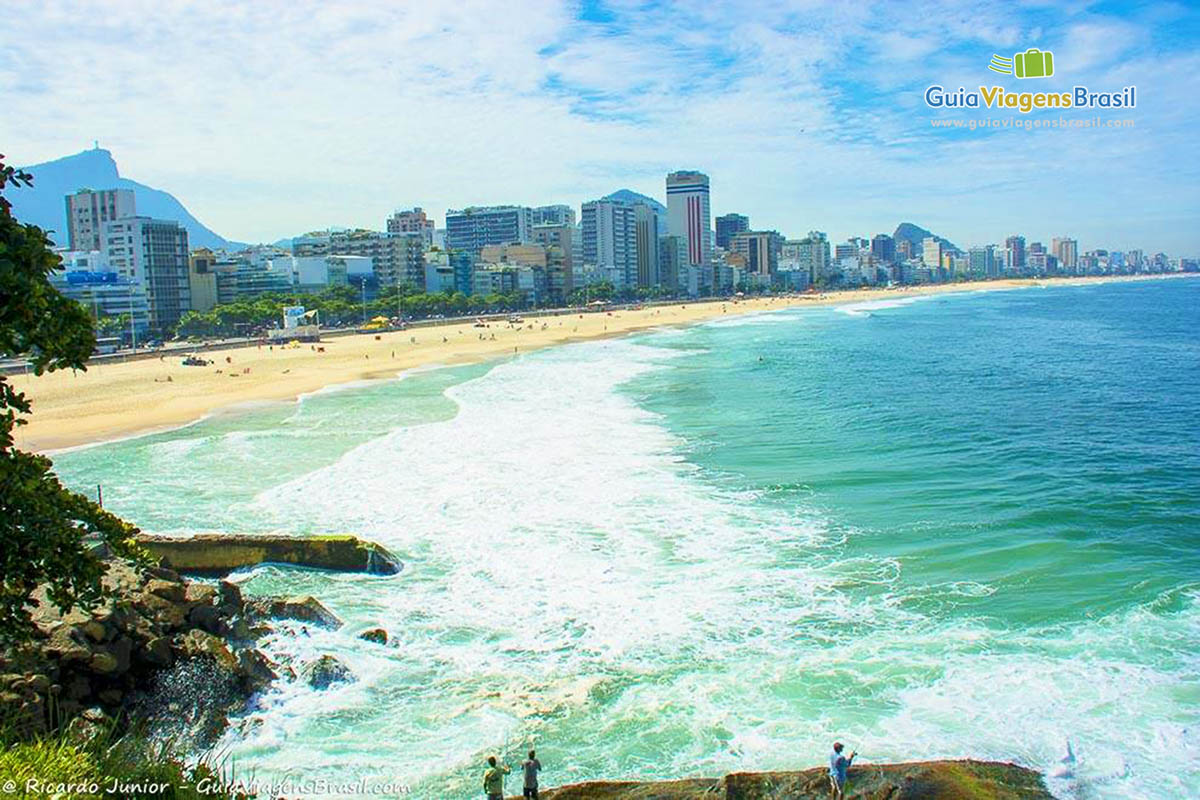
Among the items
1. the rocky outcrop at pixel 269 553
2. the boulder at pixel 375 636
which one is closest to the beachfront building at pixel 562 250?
the rocky outcrop at pixel 269 553

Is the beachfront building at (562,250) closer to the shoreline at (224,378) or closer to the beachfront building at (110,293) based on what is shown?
the shoreline at (224,378)

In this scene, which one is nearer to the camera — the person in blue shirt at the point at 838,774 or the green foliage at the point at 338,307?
the person in blue shirt at the point at 838,774

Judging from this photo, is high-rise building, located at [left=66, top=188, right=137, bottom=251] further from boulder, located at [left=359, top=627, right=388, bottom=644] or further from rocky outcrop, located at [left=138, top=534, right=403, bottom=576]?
boulder, located at [left=359, top=627, right=388, bottom=644]

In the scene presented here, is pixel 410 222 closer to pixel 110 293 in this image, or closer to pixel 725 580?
pixel 110 293

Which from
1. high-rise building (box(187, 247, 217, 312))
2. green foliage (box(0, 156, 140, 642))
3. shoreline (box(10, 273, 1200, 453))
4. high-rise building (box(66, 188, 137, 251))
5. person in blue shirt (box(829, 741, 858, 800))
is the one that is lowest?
person in blue shirt (box(829, 741, 858, 800))

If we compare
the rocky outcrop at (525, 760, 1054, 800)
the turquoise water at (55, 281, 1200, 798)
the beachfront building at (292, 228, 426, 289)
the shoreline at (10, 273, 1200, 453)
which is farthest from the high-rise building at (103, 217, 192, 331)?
the rocky outcrop at (525, 760, 1054, 800)

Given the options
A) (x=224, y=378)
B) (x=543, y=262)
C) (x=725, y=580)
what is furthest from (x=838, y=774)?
(x=543, y=262)

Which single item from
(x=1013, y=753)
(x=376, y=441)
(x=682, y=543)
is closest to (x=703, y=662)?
(x=1013, y=753)
